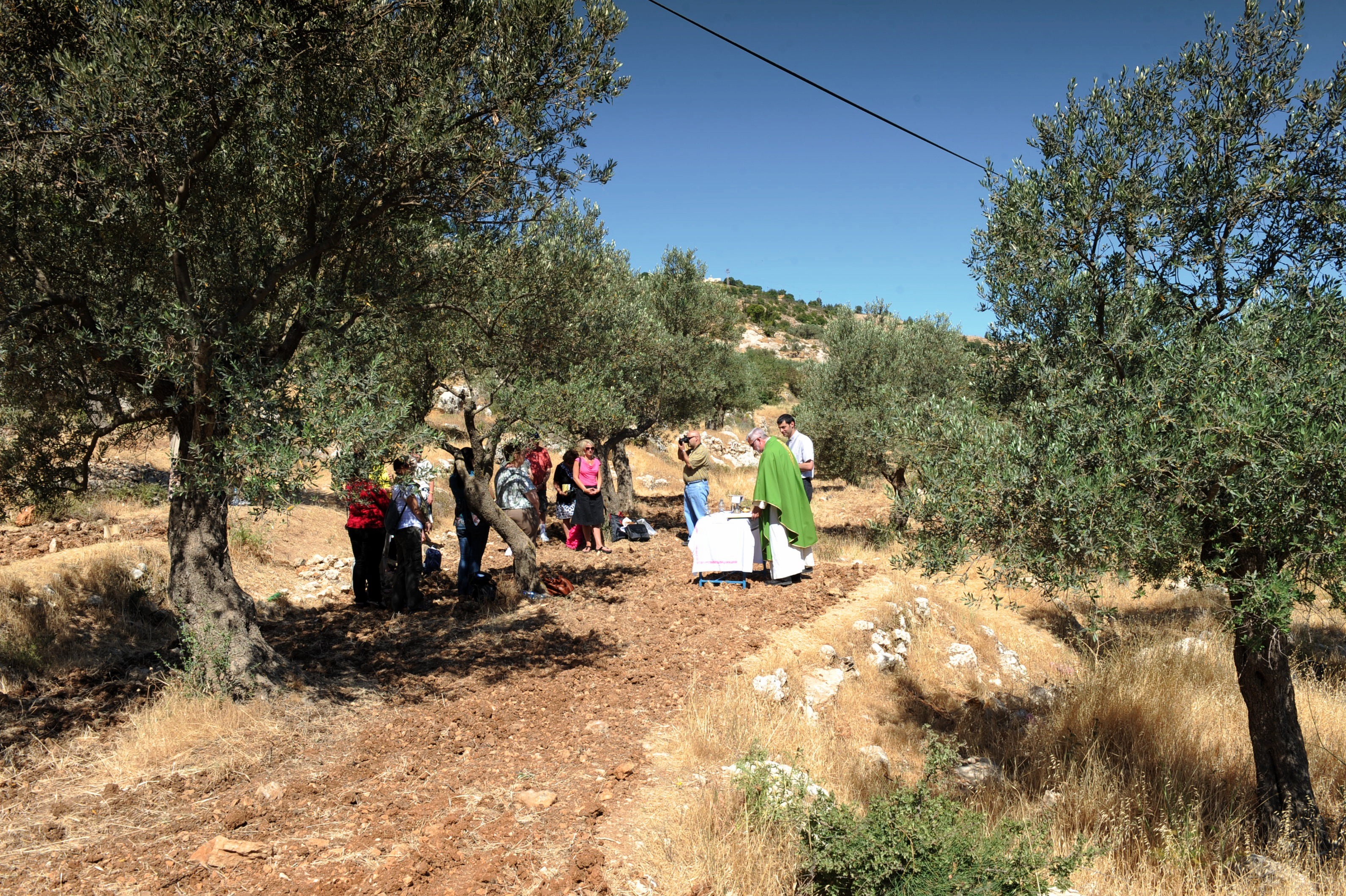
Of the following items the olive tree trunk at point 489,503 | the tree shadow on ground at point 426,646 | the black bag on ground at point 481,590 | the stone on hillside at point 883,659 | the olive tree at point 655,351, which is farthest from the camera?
the olive tree at point 655,351

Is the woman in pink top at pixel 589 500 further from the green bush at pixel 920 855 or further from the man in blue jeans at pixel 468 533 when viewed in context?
the green bush at pixel 920 855

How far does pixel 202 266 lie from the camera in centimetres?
678

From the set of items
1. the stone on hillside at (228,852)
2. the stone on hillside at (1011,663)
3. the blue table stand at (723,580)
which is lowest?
the stone on hillside at (1011,663)

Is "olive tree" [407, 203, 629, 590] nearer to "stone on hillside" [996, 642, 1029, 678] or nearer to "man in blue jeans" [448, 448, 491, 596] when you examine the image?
"man in blue jeans" [448, 448, 491, 596]

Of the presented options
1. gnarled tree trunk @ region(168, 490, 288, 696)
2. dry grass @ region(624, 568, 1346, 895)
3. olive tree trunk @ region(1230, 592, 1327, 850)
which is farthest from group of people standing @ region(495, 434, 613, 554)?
olive tree trunk @ region(1230, 592, 1327, 850)

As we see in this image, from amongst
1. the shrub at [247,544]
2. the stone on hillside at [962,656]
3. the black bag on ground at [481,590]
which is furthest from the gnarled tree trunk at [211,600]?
the stone on hillside at [962,656]

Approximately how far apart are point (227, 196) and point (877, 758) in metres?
7.96

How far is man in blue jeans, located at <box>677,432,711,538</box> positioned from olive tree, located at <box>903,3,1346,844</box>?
21.2 feet

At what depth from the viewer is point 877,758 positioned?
7.17 metres

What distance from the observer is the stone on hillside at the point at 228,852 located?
418 cm

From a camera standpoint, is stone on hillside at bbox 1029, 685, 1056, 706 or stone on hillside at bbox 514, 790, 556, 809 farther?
stone on hillside at bbox 1029, 685, 1056, 706

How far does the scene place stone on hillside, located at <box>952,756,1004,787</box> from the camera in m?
6.96

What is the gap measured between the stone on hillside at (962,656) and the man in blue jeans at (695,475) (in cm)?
468

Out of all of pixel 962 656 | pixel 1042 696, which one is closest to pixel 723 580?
pixel 962 656
